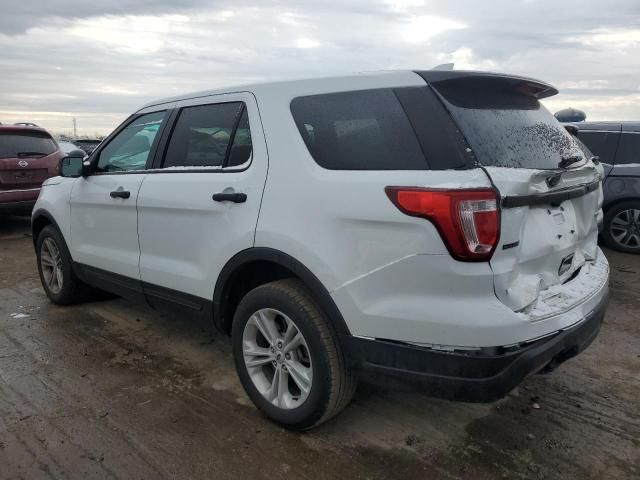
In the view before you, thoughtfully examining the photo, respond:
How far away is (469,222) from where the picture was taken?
2.20 m

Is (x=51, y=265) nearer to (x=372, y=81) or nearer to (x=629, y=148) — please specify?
(x=372, y=81)

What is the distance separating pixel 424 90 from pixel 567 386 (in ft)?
7.12

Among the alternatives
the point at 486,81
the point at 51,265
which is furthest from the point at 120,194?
the point at 486,81

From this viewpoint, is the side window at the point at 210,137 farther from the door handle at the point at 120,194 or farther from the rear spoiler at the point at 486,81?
the rear spoiler at the point at 486,81

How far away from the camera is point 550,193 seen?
8.11 feet

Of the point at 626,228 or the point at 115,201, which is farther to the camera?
the point at 626,228

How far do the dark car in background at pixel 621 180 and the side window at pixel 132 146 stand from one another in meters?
6.08

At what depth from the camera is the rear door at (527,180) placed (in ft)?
7.46

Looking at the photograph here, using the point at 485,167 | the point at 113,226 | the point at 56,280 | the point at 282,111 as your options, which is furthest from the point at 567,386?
the point at 56,280

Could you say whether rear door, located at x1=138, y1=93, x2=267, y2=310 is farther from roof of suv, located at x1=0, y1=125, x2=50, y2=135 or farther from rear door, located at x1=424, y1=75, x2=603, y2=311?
roof of suv, located at x1=0, y1=125, x2=50, y2=135

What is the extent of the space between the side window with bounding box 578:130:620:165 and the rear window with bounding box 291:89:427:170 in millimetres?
5927

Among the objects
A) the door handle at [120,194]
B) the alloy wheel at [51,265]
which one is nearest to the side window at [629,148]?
the door handle at [120,194]

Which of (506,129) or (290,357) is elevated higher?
(506,129)

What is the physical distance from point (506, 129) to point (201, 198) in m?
1.72
